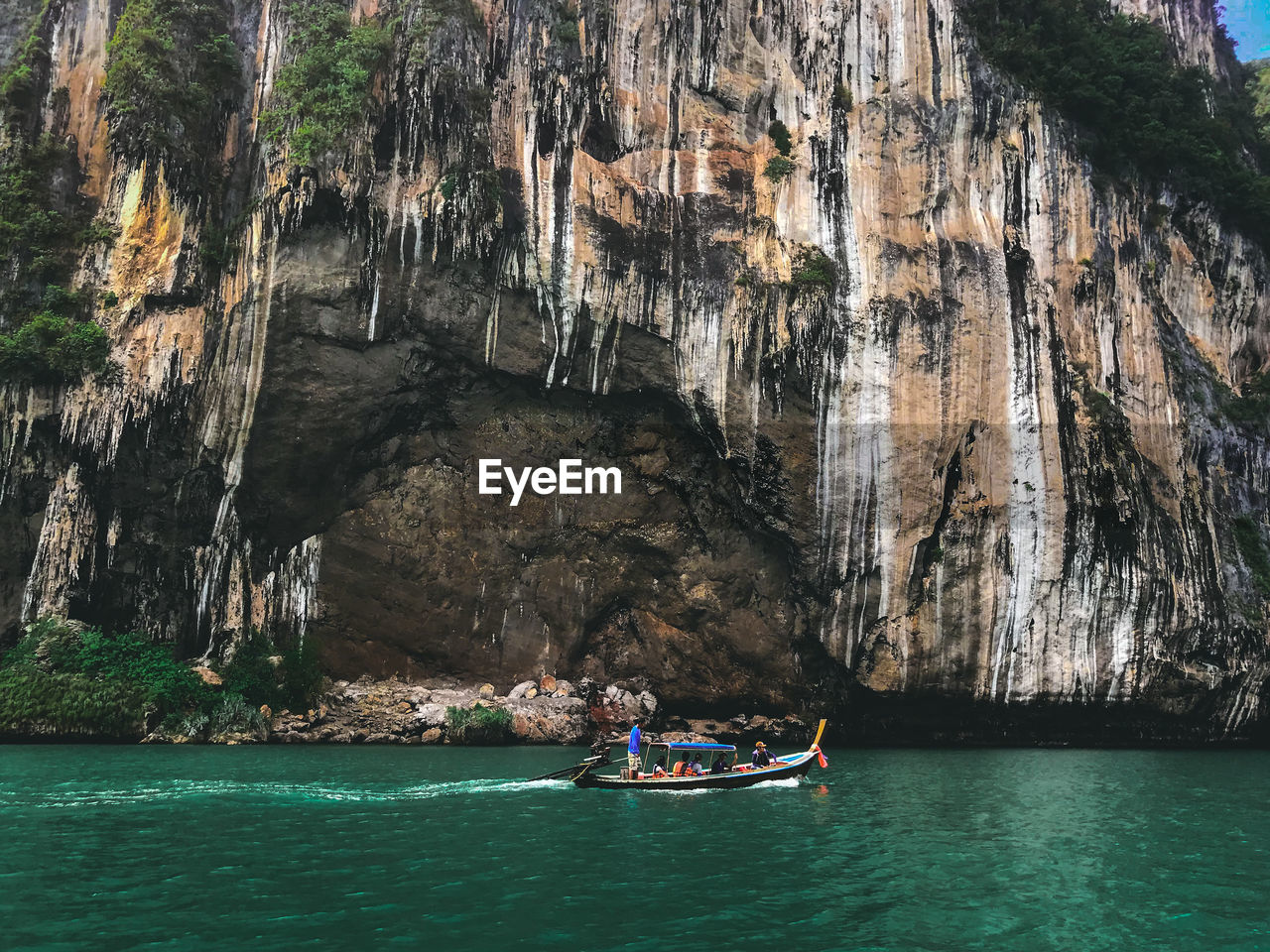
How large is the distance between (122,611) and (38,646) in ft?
8.27

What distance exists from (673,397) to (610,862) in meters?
19.9

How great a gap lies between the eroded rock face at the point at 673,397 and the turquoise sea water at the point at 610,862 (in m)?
8.89

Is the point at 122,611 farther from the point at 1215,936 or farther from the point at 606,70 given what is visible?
the point at 1215,936

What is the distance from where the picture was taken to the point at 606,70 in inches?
1278

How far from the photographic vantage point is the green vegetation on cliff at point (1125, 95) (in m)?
33.4

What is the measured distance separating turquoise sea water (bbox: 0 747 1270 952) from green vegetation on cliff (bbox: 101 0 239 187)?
19332 millimetres

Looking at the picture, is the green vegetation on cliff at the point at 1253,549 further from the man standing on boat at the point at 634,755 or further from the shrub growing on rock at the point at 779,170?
the man standing on boat at the point at 634,755

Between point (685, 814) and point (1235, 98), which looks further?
point (1235, 98)

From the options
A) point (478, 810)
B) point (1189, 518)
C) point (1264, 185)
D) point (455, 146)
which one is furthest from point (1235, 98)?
point (478, 810)

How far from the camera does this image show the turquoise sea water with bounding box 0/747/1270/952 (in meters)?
9.76

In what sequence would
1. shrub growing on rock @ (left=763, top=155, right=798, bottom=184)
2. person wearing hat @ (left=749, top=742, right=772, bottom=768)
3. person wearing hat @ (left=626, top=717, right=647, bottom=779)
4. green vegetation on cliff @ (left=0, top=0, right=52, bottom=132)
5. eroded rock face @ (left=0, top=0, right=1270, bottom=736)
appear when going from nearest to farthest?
person wearing hat @ (left=626, top=717, right=647, bottom=779), person wearing hat @ (left=749, top=742, right=772, bottom=768), eroded rock face @ (left=0, top=0, right=1270, bottom=736), shrub growing on rock @ (left=763, top=155, right=798, bottom=184), green vegetation on cliff @ (left=0, top=0, right=52, bottom=132)

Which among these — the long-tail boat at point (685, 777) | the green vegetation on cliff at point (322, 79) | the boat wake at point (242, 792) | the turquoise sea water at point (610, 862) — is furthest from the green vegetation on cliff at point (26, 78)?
the long-tail boat at point (685, 777)

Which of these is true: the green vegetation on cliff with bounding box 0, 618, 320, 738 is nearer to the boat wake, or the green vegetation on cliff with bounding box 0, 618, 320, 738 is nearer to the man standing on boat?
the boat wake

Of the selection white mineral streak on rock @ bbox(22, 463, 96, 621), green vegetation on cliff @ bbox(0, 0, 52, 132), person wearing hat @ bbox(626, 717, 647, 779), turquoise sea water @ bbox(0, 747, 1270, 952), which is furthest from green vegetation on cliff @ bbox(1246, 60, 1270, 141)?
green vegetation on cliff @ bbox(0, 0, 52, 132)
